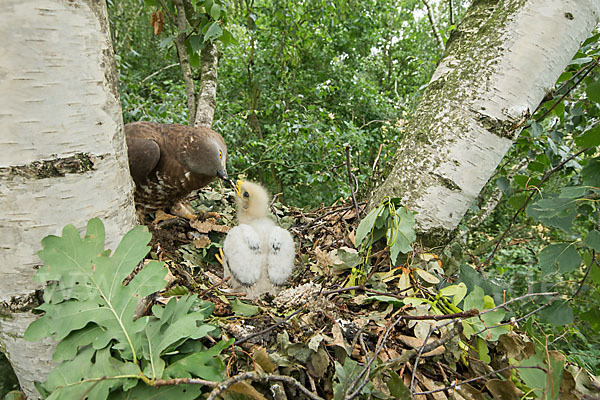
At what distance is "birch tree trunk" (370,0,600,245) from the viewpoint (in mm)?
1176

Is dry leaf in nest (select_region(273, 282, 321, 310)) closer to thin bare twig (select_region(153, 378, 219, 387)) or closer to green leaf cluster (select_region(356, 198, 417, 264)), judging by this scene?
green leaf cluster (select_region(356, 198, 417, 264))

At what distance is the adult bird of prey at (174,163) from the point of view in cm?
204

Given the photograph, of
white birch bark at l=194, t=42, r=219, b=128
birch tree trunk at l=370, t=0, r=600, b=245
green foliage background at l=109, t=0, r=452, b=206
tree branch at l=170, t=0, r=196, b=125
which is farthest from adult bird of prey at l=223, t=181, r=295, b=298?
green foliage background at l=109, t=0, r=452, b=206

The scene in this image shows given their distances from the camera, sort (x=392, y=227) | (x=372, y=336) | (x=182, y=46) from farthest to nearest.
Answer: (x=182, y=46) < (x=392, y=227) < (x=372, y=336)

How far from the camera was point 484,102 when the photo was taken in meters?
1.22

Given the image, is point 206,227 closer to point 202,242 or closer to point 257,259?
point 202,242

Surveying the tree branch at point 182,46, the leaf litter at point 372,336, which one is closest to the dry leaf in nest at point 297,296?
the leaf litter at point 372,336

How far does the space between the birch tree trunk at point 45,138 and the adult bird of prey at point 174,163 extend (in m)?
1.28

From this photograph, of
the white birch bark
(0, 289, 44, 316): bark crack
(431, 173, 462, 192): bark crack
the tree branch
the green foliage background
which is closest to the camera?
(0, 289, 44, 316): bark crack

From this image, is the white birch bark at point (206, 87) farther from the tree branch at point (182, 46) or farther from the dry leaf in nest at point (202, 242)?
the dry leaf in nest at point (202, 242)

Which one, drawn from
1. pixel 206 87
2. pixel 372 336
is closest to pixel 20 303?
pixel 372 336

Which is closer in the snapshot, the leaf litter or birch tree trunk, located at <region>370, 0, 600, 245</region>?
the leaf litter

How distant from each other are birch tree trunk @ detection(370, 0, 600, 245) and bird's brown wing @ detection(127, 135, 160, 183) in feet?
4.58

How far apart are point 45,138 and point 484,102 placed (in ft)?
4.27
